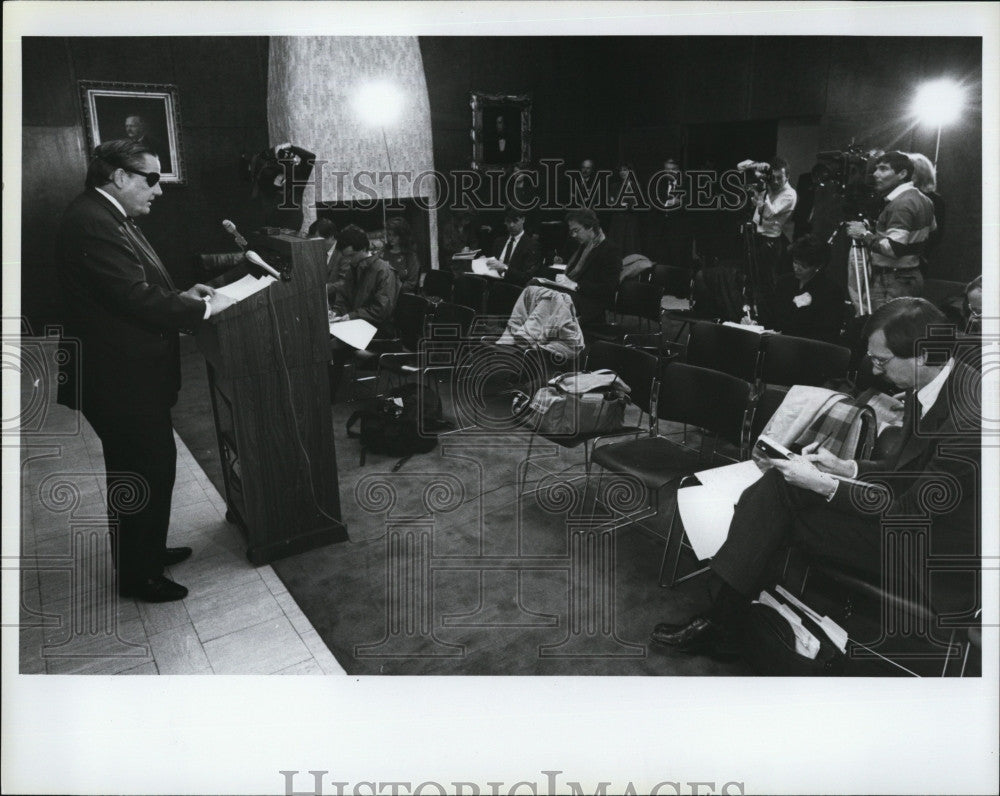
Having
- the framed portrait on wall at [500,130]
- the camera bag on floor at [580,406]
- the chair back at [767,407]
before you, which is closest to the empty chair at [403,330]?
the camera bag on floor at [580,406]

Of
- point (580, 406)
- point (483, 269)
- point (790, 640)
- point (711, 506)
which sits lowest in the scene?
point (790, 640)

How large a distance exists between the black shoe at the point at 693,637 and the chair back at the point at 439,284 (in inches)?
151

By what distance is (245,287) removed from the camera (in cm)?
306

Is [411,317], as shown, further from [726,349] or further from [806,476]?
[806,476]

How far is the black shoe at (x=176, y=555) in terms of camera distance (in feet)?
11.2

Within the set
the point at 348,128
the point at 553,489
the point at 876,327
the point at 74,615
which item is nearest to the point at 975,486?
the point at 876,327

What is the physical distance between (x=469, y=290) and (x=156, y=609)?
3715 millimetres

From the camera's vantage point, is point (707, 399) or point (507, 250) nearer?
point (707, 399)

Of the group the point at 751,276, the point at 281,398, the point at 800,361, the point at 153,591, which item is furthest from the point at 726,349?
the point at 153,591

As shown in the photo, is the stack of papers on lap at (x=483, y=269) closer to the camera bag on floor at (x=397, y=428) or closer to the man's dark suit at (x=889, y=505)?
the camera bag on floor at (x=397, y=428)

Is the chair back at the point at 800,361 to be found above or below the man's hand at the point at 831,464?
above

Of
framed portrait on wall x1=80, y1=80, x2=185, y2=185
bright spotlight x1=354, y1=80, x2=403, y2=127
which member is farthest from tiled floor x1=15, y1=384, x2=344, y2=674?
framed portrait on wall x1=80, y1=80, x2=185, y2=185

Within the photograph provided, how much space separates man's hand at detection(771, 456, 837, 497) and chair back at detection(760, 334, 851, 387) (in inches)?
55.5

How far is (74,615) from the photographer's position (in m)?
3.03
